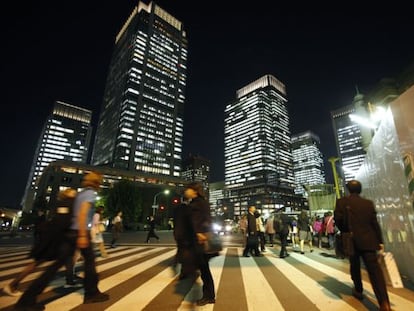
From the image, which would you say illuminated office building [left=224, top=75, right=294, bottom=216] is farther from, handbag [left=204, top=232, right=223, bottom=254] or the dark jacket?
the dark jacket

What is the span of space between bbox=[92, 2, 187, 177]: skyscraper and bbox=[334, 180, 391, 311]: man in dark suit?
107266 mm

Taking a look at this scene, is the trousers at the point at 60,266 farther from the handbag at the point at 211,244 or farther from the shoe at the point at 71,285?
the handbag at the point at 211,244

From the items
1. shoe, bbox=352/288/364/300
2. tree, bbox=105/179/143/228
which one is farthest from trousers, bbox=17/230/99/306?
tree, bbox=105/179/143/228

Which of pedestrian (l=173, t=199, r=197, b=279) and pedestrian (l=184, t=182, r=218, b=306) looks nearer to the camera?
pedestrian (l=173, t=199, r=197, b=279)

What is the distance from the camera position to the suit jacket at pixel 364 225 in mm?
3203

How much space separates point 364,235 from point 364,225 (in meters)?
0.14

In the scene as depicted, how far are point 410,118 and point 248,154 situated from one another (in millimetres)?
166579

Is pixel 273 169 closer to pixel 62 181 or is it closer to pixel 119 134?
pixel 119 134

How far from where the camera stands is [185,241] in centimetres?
324

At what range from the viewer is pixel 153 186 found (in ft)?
285

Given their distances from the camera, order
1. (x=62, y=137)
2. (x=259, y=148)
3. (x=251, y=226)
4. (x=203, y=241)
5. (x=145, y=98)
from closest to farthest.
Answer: (x=203, y=241)
(x=251, y=226)
(x=145, y=98)
(x=62, y=137)
(x=259, y=148)

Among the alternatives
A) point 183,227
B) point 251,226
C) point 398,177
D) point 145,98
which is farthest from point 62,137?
point 398,177

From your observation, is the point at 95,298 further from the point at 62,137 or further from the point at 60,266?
the point at 62,137

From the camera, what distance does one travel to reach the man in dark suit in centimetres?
300
